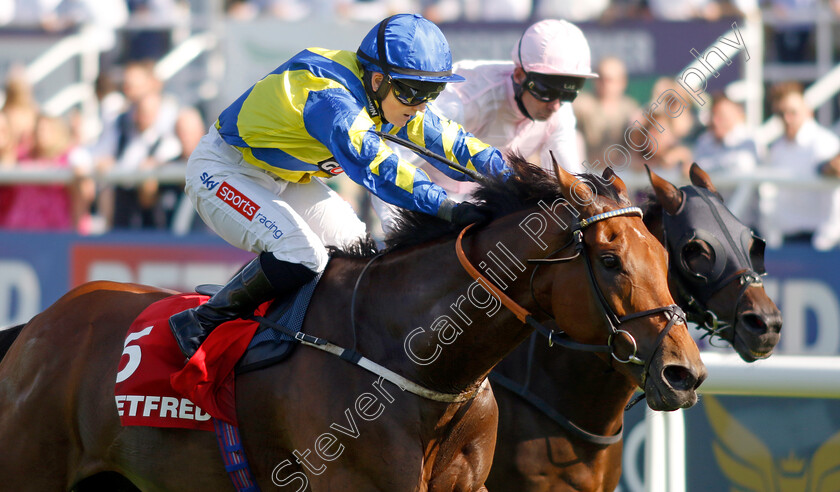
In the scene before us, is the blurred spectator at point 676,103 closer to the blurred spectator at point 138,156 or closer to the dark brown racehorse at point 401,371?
the blurred spectator at point 138,156

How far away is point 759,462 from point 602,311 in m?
2.06

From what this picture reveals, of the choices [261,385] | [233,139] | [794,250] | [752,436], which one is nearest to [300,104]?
[233,139]

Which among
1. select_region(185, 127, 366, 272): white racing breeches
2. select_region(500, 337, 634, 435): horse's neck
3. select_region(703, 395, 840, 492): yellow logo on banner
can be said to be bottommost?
select_region(703, 395, 840, 492): yellow logo on banner

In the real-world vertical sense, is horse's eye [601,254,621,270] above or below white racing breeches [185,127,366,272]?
above

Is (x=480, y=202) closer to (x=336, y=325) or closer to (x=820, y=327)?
(x=336, y=325)

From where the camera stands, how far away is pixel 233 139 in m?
3.64

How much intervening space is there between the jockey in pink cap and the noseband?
146 centimetres

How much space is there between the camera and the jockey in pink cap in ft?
14.2

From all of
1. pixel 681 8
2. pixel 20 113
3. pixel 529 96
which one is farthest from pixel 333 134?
pixel 681 8

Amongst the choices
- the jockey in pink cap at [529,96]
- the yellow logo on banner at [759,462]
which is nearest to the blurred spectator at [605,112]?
the jockey in pink cap at [529,96]

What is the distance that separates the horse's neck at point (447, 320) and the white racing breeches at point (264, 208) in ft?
1.17

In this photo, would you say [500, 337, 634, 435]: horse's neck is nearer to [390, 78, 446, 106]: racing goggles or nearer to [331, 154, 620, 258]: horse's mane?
[331, 154, 620, 258]: horse's mane

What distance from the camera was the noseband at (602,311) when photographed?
2797 mm

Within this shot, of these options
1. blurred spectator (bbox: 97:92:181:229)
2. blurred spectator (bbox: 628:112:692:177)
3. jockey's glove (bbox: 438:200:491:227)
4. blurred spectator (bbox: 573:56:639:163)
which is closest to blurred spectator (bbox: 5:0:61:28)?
blurred spectator (bbox: 97:92:181:229)
